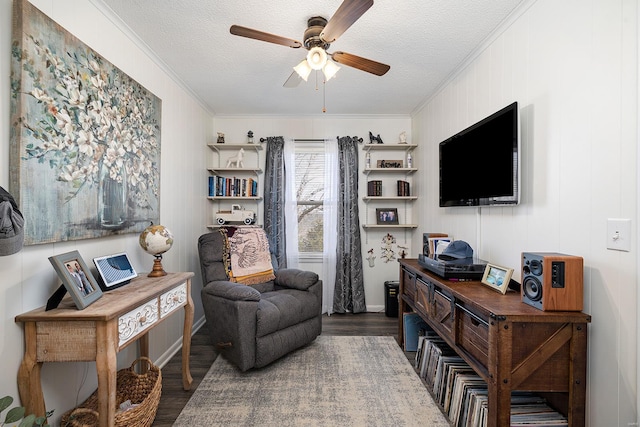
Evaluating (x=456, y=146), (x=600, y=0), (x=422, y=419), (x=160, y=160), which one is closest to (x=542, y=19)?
(x=600, y=0)

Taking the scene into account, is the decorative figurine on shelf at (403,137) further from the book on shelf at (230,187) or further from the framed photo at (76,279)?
the framed photo at (76,279)

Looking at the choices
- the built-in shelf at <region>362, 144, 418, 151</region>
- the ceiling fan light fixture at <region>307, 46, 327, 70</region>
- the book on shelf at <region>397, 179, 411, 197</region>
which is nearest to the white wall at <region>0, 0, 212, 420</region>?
the ceiling fan light fixture at <region>307, 46, 327, 70</region>

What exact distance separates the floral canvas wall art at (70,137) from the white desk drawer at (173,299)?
52 cm

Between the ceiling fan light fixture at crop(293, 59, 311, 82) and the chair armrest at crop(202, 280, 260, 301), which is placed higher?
the ceiling fan light fixture at crop(293, 59, 311, 82)

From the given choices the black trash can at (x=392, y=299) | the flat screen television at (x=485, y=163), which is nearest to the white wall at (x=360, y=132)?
the black trash can at (x=392, y=299)

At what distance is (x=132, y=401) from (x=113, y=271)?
2.62 ft

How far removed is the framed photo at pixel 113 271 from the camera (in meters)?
1.67

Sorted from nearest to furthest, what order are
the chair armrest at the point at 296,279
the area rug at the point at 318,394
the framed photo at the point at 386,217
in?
the area rug at the point at 318,394
the chair armrest at the point at 296,279
the framed photo at the point at 386,217

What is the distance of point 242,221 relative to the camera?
12.2 ft

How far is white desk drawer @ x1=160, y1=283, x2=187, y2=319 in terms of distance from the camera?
1.82m

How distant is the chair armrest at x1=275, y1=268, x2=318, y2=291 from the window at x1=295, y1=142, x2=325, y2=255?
922 mm

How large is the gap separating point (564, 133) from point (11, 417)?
2.55 metres

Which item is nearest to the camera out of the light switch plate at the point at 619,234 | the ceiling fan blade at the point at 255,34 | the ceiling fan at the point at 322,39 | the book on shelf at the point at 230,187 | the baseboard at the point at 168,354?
the light switch plate at the point at 619,234

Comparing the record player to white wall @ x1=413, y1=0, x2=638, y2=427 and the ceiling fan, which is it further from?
the ceiling fan
